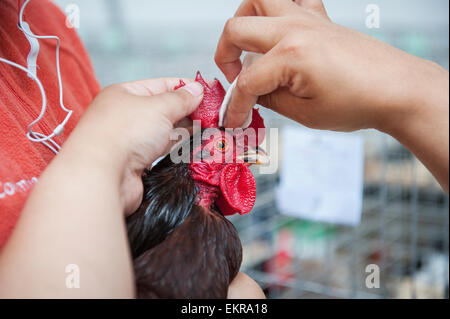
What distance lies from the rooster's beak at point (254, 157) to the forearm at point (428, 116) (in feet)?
0.79

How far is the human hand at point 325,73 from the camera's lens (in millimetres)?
486

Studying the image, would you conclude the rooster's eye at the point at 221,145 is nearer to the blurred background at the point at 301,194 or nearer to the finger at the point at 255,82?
→ the finger at the point at 255,82

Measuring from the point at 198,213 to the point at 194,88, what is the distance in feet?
0.70

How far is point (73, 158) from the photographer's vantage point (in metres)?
0.41

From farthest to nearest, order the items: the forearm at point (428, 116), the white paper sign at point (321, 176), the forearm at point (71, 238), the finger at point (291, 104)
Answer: the white paper sign at point (321, 176) → the finger at point (291, 104) → the forearm at point (428, 116) → the forearm at point (71, 238)

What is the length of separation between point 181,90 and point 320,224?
1552 millimetres

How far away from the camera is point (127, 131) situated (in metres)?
0.45

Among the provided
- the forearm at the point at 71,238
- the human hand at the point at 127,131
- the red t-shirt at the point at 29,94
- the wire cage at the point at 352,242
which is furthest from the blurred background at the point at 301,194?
the forearm at the point at 71,238

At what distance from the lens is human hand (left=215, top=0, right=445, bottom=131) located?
→ 0.49 metres

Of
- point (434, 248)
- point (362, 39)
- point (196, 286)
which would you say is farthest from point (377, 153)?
point (196, 286)

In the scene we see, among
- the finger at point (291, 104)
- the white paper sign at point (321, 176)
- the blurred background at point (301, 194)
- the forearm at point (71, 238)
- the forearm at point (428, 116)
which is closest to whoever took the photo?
the forearm at point (71, 238)

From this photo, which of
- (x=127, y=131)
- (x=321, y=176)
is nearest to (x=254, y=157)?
Result: (x=127, y=131)

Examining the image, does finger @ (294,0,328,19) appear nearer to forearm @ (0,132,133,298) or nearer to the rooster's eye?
the rooster's eye

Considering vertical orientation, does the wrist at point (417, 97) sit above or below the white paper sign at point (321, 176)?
above
